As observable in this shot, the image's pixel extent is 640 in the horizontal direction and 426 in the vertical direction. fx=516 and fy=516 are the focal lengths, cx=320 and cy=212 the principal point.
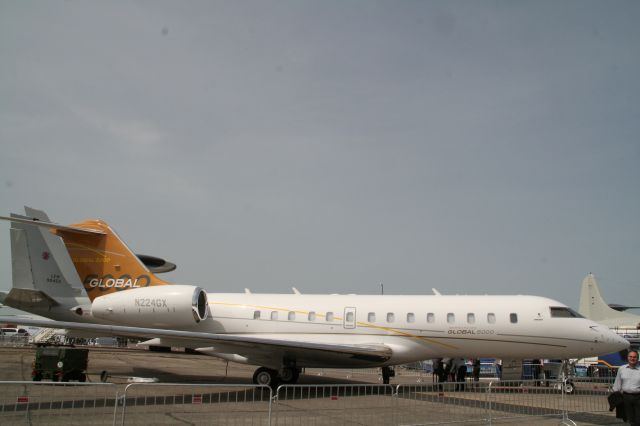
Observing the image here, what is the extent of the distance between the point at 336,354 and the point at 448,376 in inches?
273

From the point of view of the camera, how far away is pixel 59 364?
13594 millimetres

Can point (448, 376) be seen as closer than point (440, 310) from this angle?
No

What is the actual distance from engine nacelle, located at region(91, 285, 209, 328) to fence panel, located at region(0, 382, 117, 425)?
26.6ft

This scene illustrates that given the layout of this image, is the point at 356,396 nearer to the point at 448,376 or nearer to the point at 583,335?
the point at 583,335

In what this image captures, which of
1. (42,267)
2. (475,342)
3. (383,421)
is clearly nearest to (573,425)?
(383,421)

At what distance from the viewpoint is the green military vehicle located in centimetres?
1362

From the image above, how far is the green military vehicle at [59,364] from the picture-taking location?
13.6 metres

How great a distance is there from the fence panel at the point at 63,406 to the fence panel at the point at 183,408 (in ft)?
0.87

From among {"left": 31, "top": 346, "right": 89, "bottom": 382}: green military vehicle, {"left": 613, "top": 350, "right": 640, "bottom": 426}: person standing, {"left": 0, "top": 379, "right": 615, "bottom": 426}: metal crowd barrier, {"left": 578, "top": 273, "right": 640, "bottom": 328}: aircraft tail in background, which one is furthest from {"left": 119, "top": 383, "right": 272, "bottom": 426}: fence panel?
{"left": 578, "top": 273, "right": 640, "bottom": 328}: aircraft tail in background

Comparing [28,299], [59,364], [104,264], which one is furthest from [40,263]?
[59,364]

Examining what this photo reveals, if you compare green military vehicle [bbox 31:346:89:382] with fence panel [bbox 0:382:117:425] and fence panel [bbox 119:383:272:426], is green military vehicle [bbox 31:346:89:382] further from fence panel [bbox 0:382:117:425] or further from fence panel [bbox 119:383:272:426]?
fence panel [bbox 119:383:272:426]

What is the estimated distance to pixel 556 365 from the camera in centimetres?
1814

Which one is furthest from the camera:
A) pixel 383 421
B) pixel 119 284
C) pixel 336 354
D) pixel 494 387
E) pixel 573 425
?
pixel 119 284

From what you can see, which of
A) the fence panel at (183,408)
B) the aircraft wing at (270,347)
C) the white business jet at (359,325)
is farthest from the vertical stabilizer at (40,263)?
the fence panel at (183,408)
